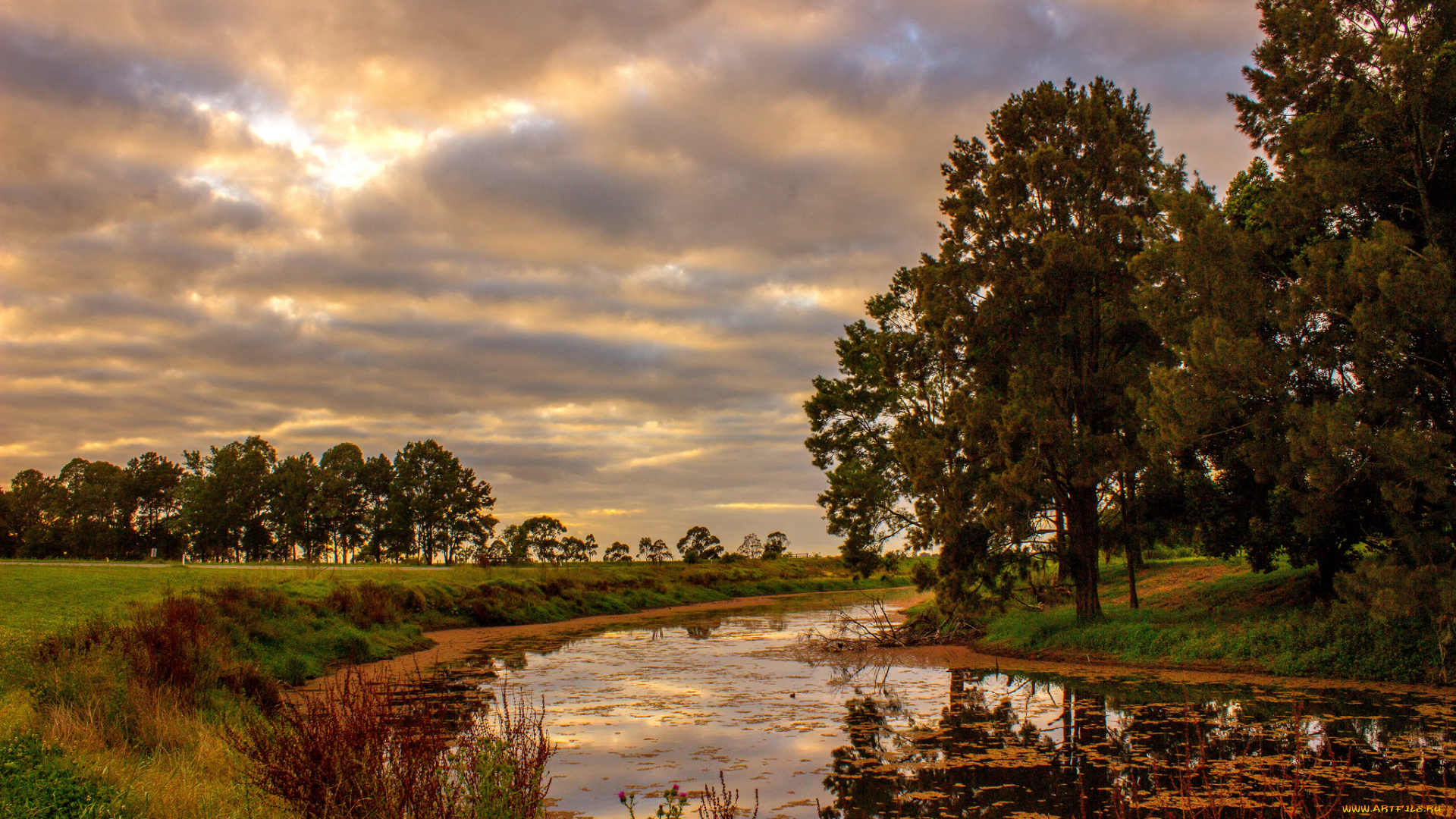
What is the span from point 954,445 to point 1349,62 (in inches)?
449

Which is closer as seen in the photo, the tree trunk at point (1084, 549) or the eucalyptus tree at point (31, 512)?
the tree trunk at point (1084, 549)

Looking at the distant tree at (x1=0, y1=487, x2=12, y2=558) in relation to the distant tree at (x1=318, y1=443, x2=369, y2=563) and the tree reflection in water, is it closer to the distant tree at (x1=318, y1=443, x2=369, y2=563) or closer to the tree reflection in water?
the distant tree at (x1=318, y1=443, x2=369, y2=563)

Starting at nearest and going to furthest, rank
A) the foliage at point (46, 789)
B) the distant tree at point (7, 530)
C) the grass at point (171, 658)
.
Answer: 1. the foliage at point (46, 789)
2. the grass at point (171, 658)
3. the distant tree at point (7, 530)

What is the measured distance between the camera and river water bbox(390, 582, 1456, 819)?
780 cm

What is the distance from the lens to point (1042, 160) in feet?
67.2

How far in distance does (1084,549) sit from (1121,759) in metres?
12.1

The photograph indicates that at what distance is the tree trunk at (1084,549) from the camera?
66.9ft

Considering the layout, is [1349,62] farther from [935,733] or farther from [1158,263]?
[935,733]

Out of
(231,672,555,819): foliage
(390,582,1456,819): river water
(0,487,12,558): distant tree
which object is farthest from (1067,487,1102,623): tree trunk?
(0,487,12,558): distant tree

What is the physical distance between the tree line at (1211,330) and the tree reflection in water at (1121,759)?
17.7 feet

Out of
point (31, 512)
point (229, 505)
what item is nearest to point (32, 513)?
point (31, 512)

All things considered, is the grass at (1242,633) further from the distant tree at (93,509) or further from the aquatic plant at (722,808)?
the distant tree at (93,509)

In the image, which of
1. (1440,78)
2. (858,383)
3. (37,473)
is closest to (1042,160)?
(1440,78)

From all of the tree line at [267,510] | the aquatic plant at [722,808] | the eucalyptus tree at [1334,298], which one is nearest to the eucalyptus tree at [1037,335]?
the eucalyptus tree at [1334,298]
